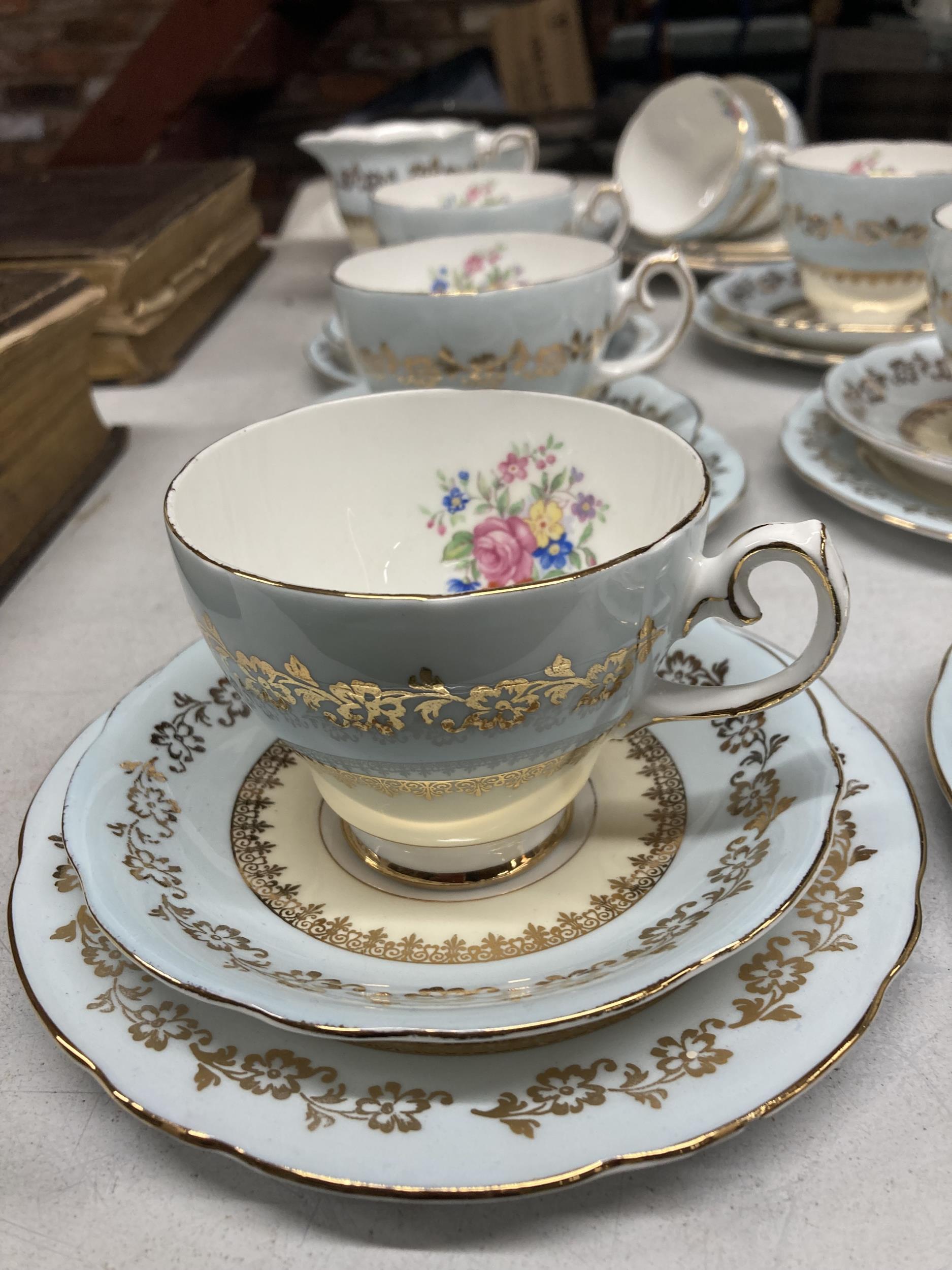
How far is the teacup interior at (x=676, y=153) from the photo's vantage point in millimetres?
1314

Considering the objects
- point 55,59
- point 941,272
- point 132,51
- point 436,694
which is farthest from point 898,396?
point 55,59

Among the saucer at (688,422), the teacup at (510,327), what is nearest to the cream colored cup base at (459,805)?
the saucer at (688,422)

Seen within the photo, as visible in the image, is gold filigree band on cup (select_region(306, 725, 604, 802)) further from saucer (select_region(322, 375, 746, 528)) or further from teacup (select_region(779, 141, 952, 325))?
teacup (select_region(779, 141, 952, 325))

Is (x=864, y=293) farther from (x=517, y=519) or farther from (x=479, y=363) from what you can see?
(x=517, y=519)

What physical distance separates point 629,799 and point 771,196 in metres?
1.02

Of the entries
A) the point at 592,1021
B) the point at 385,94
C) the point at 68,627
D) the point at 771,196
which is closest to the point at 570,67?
the point at 385,94

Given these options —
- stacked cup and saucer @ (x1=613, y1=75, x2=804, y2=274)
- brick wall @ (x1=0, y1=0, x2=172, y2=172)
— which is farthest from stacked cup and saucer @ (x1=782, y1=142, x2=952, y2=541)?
brick wall @ (x1=0, y1=0, x2=172, y2=172)

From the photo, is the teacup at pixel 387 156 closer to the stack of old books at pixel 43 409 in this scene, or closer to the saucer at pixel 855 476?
the stack of old books at pixel 43 409

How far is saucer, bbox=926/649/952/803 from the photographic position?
442mm

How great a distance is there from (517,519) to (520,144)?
88 cm

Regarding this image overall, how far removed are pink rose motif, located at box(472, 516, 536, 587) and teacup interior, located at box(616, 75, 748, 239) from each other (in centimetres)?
83

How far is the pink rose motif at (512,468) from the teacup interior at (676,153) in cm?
83

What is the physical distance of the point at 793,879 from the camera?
373 millimetres

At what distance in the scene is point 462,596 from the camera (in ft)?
1.11
